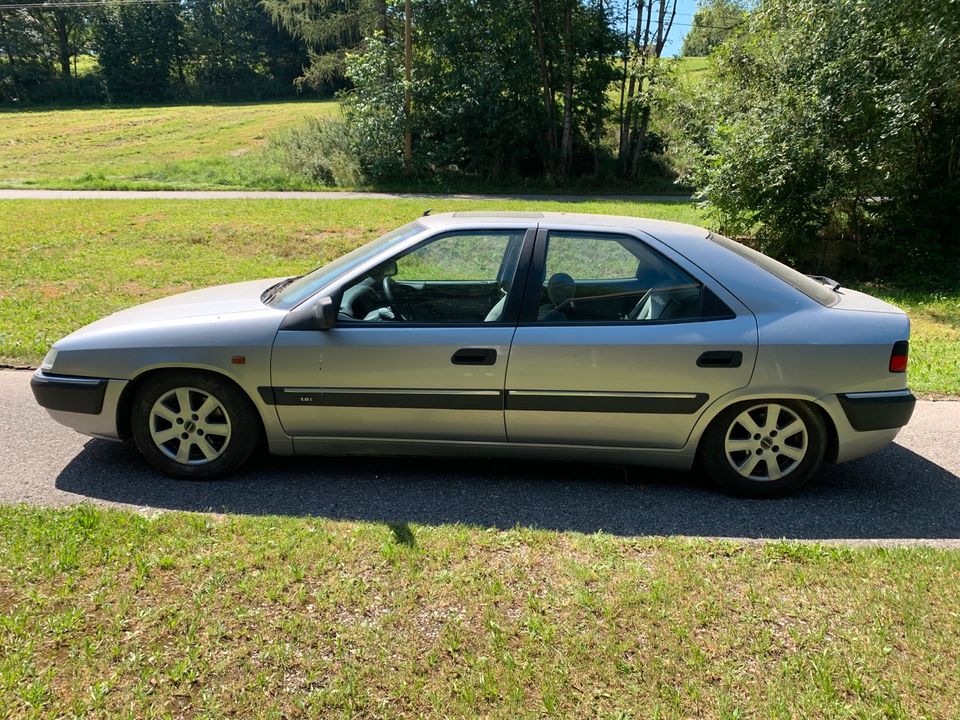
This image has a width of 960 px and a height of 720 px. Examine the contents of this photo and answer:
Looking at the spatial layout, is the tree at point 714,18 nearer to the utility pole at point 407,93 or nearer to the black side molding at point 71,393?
the utility pole at point 407,93

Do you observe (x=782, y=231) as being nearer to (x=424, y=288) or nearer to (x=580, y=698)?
(x=424, y=288)

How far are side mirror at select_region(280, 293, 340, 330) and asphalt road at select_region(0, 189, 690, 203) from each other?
14720 millimetres

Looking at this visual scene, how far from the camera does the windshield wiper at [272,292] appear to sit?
4.53 m

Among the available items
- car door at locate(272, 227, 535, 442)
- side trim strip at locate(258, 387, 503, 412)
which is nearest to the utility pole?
car door at locate(272, 227, 535, 442)

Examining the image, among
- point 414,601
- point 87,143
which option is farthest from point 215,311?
point 87,143

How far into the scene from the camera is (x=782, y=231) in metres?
11.7

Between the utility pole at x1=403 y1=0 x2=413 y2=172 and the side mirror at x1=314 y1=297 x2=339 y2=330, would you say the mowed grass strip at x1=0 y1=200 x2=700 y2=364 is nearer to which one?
the side mirror at x1=314 y1=297 x2=339 y2=330

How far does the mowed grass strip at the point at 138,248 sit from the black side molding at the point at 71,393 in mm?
2915

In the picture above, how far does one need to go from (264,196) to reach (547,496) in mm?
16762

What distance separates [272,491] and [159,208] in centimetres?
1263

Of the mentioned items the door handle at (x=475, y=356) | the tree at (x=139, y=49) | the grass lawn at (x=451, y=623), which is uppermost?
the tree at (x=139, y=49)

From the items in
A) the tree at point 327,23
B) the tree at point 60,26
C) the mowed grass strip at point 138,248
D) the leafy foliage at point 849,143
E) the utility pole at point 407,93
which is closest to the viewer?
the mowed grass strip at point 138,248

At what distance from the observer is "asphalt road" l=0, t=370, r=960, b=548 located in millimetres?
3861

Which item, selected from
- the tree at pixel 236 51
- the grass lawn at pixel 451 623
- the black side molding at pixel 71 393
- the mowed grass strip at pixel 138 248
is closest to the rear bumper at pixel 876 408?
the grass lawn at pixel 451 623
